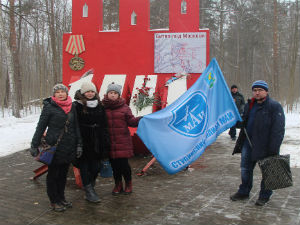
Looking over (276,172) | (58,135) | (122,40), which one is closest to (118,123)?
(58,135)

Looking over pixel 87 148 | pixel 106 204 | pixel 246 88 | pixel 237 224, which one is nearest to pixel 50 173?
pixel 87 148

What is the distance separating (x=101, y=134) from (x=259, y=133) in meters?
2.21

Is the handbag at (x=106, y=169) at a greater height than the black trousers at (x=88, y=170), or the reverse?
the black trousers at (x=88, y=170)

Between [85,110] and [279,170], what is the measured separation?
278cm

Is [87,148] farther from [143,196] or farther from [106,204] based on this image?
[143,196]

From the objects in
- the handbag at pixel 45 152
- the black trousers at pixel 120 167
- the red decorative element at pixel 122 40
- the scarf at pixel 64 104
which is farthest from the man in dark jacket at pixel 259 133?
the red decorative element at pixel 122 40

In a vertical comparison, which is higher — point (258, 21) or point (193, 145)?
point (258, 21)

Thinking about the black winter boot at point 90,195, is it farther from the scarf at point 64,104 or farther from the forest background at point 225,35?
the forest background at point 225,35

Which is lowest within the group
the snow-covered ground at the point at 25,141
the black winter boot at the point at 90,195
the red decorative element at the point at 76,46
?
the snow-covered ground at the point at 25,141

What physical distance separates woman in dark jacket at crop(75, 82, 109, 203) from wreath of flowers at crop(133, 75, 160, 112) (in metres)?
3.39

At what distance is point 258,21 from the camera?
98.6 feet

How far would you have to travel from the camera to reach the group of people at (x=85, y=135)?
4207 millimetres

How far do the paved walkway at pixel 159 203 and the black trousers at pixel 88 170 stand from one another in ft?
1.06

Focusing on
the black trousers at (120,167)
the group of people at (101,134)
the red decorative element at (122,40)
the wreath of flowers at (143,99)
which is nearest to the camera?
the group of people at (101,134)
